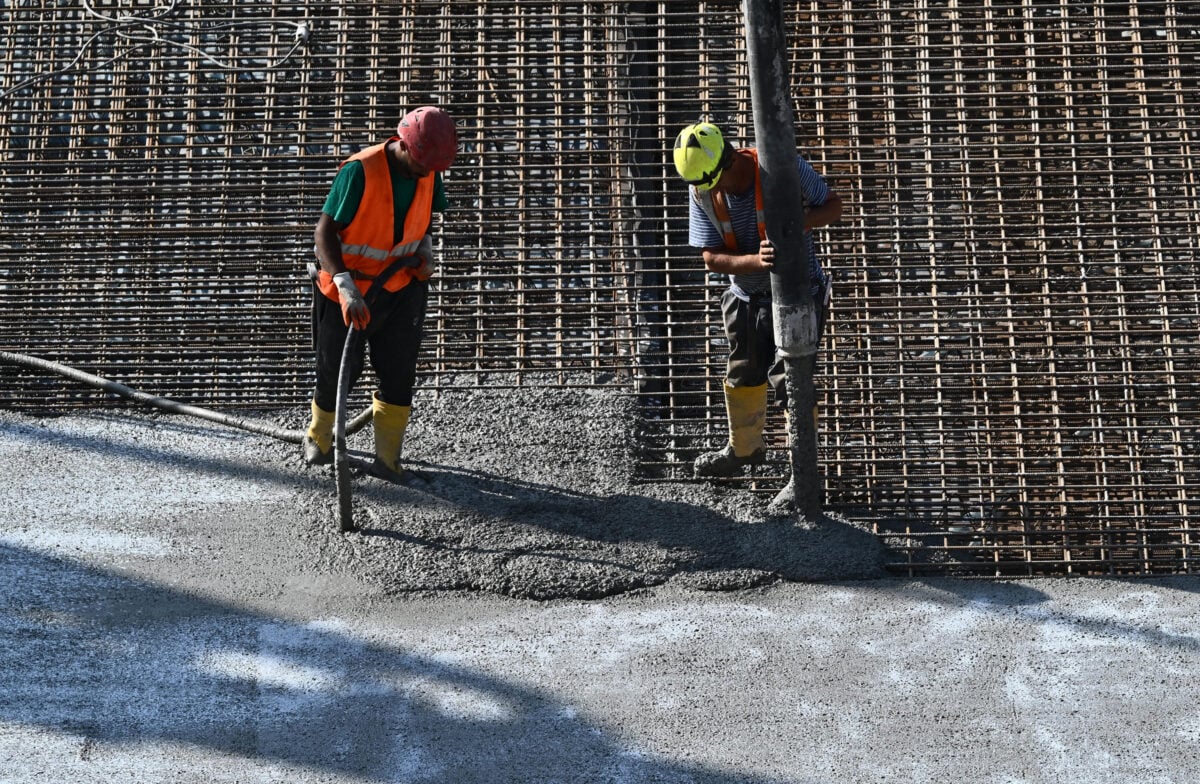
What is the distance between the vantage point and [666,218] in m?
6.82

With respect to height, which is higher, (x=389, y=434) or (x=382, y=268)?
(x=382, y=268)

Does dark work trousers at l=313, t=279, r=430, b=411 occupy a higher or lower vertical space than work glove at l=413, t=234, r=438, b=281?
lower

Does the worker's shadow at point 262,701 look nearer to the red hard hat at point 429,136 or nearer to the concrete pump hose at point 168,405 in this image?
the concrete pump hose at point 168,405

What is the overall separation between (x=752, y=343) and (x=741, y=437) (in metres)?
0.43

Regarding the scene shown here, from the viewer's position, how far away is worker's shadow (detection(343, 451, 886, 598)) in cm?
539

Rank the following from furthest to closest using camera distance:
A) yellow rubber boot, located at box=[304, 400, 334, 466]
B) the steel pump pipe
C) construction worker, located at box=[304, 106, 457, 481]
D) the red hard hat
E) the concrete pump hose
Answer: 1. the concrete pump hose
2. yellow rubber boot, located at box=[304, 400, 334, 466]
3. construction worker, located at box=[304, 106, 457, 481]
4. the red hard hat
5. the steel pump pipe

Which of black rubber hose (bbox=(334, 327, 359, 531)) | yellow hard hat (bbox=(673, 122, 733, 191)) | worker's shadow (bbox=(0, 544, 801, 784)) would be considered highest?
yellow hard hat (bbox=(673, 122, 733, 191))

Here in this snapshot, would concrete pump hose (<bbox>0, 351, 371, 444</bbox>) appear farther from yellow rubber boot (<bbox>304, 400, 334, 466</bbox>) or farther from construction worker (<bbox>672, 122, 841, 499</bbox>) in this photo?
construction worker (<bbox>672, 122, 841, 499</bbox>)

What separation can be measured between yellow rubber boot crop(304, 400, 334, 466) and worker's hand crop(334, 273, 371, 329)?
0.60 metres

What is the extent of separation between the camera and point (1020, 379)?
6457 mm

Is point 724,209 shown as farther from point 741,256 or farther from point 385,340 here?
point 385,340

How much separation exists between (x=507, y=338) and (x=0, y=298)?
262cm

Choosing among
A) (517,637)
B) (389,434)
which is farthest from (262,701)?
(389,434)

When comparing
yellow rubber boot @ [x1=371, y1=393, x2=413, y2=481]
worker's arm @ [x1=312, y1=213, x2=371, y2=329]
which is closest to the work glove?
worker's arm @ [x1=312, y1=213, x2=371, y2=329]
